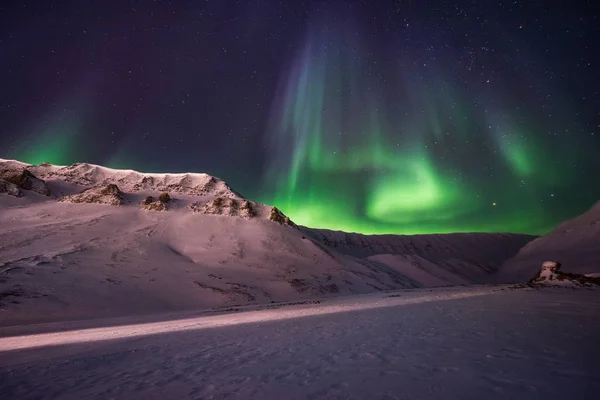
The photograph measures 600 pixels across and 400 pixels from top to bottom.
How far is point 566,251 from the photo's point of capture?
101750mm

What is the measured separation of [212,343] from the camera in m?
10.7

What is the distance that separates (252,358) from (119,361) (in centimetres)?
429

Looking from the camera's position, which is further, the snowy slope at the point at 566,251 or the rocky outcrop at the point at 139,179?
the rocky outcrop at the point at 139,179

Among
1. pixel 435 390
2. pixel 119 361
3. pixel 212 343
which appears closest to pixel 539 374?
pixel 435 390

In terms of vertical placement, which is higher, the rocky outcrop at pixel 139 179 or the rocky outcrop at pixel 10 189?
the rocky outcrop at pixel 139 179

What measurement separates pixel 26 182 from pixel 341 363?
93503 millimetres

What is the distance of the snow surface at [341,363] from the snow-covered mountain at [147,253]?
19.3 m

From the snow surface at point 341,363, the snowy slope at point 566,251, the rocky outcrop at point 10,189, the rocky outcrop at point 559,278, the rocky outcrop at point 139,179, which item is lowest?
the snow surface at point 341,363

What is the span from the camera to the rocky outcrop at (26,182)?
70000 millimetres

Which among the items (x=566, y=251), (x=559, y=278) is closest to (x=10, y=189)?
(x=559, y=278)

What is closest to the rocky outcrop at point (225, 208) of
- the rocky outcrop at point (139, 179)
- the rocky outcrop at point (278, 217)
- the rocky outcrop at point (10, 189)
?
the rocky outcrop at point (278, 217)

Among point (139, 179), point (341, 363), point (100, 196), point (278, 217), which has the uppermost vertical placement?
point (139, 179)

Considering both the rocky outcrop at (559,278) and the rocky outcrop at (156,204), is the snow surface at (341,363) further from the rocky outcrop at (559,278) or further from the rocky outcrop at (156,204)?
Answer: the rocky outcrop at (156,204)

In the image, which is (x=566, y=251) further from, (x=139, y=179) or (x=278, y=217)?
(x=139, y=179)
